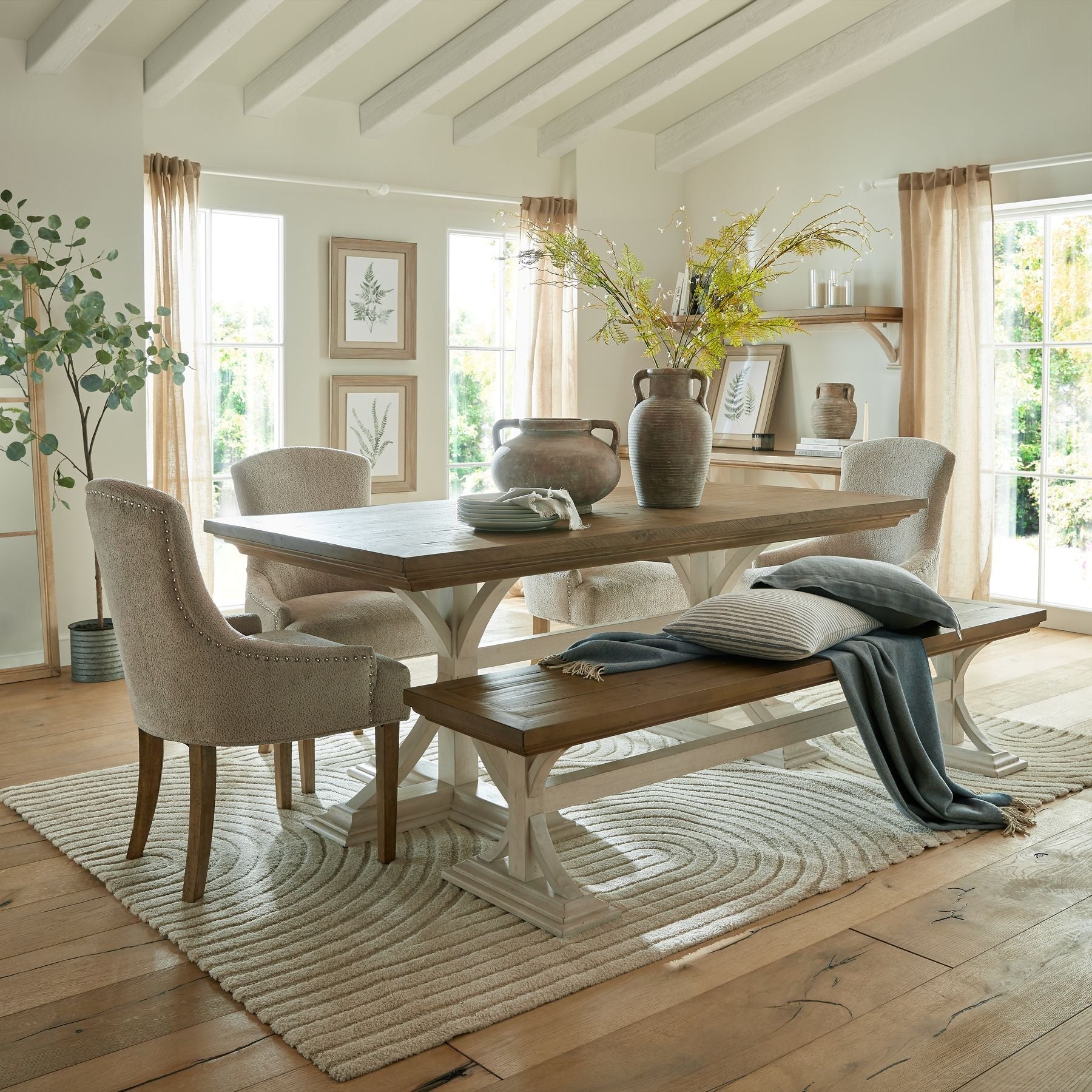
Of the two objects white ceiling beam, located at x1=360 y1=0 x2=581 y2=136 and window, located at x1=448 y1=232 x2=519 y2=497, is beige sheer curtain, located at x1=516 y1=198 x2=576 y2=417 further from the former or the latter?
white ceiling beam, located at x1=360 y1=0 x2=581 y2=136

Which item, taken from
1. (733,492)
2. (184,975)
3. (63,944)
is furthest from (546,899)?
(733,492)

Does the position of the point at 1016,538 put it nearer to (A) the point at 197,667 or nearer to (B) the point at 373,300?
(B) the point at 373,300

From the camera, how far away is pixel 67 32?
4188mm

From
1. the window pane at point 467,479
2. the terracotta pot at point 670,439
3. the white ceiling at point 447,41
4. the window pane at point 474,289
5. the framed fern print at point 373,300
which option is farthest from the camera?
the window pane at point 467,479

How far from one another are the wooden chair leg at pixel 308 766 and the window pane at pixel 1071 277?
12.5 ft

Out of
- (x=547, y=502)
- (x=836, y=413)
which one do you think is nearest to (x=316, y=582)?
(x=547, y=502)

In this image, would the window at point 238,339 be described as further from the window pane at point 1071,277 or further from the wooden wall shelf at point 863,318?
the window pane at point 1071,277

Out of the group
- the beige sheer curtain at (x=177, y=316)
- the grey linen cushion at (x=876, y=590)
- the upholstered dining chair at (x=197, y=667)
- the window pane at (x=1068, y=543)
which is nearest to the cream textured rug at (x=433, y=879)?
the upholstered dining chair at (x=197, y=667)

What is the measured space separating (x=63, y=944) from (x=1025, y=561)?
449cm

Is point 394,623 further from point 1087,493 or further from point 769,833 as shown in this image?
point 1087,493

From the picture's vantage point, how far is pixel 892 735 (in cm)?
304

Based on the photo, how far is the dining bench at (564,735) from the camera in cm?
249

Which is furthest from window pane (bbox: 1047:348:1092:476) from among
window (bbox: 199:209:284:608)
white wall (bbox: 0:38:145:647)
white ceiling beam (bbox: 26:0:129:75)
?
white ceiling beam (bbox: 26:0:129:75)

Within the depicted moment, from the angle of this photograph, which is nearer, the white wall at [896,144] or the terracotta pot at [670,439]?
the terracotta pot at [670,439]
